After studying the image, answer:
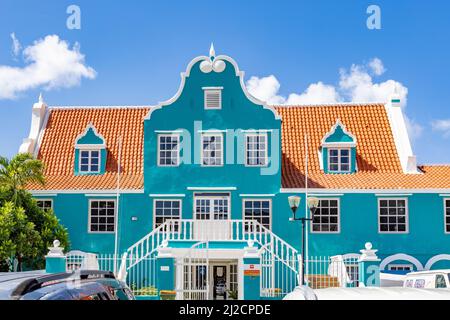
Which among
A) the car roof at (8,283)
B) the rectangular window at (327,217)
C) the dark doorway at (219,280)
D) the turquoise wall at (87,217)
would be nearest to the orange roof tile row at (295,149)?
the turquoise wall at (87,217)

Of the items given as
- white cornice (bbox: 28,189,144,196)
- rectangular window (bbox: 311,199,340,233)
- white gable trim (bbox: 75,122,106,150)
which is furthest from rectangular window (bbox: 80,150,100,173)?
rectangular window (bbox: 311,199,340,233)

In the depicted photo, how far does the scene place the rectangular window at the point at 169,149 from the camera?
23328 millimetres

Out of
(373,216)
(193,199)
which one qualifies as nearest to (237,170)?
(193,199)

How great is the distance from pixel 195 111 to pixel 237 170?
2.69 meters

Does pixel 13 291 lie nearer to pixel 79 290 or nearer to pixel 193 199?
pixel 79 290

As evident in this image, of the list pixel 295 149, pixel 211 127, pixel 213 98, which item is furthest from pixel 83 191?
pixel 295 149

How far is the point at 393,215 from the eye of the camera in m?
23.0

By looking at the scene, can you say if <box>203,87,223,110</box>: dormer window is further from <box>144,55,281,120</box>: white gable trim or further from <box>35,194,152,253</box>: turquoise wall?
<box>35,194,152,253</box>: turquoise wall

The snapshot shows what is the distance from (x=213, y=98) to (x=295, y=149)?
4.08m

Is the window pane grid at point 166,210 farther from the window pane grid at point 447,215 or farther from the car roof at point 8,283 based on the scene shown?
the car roof at point 8,283

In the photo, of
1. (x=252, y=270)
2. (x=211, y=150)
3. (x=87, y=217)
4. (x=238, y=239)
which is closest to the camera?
(x=252, y=270)

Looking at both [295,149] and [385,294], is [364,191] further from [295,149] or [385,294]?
[385,294]
